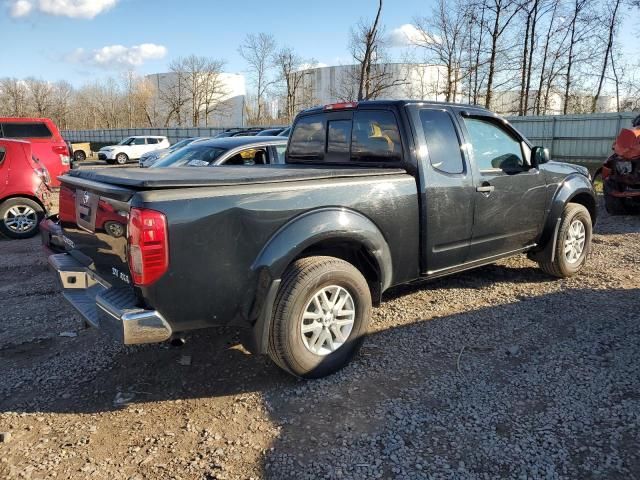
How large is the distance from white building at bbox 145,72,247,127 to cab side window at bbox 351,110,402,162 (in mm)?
60180

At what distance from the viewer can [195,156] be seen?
7.56 meters

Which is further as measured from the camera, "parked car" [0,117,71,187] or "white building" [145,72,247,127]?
"white building" [145,72,247,127]

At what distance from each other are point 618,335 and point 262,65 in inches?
2113

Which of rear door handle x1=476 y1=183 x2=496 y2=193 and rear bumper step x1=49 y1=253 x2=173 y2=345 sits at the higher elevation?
rear door handle x1=476 y1=183 x2=496 y2=193

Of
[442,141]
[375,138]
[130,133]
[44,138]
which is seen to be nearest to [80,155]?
[130,133]

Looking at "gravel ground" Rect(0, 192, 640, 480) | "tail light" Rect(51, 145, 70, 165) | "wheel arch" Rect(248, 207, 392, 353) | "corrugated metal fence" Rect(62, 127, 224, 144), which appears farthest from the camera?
"corrugated metal fence" Rect(62, 127, 224, 144)

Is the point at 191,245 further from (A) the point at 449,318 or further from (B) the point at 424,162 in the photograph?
(A) the point at 449,318

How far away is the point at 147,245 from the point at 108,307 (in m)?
0.50

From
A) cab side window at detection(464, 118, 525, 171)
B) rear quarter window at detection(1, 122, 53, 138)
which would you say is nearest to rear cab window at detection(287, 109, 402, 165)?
cab side window at detection(464, 118, 525, 171)

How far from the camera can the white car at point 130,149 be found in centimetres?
3104

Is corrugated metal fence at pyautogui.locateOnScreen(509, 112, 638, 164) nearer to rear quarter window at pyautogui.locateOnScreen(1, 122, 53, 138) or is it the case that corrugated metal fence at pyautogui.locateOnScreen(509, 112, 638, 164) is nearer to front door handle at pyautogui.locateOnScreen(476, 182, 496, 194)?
rear quarter window at pyautogui.locateOnScreen(1, 122, 53, 138)

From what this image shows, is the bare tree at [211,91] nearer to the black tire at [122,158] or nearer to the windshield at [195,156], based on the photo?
the black tire at [122,158]

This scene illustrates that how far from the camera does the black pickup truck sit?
9.22 ft

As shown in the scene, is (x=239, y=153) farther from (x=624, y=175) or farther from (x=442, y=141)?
(x=624, y=175)
